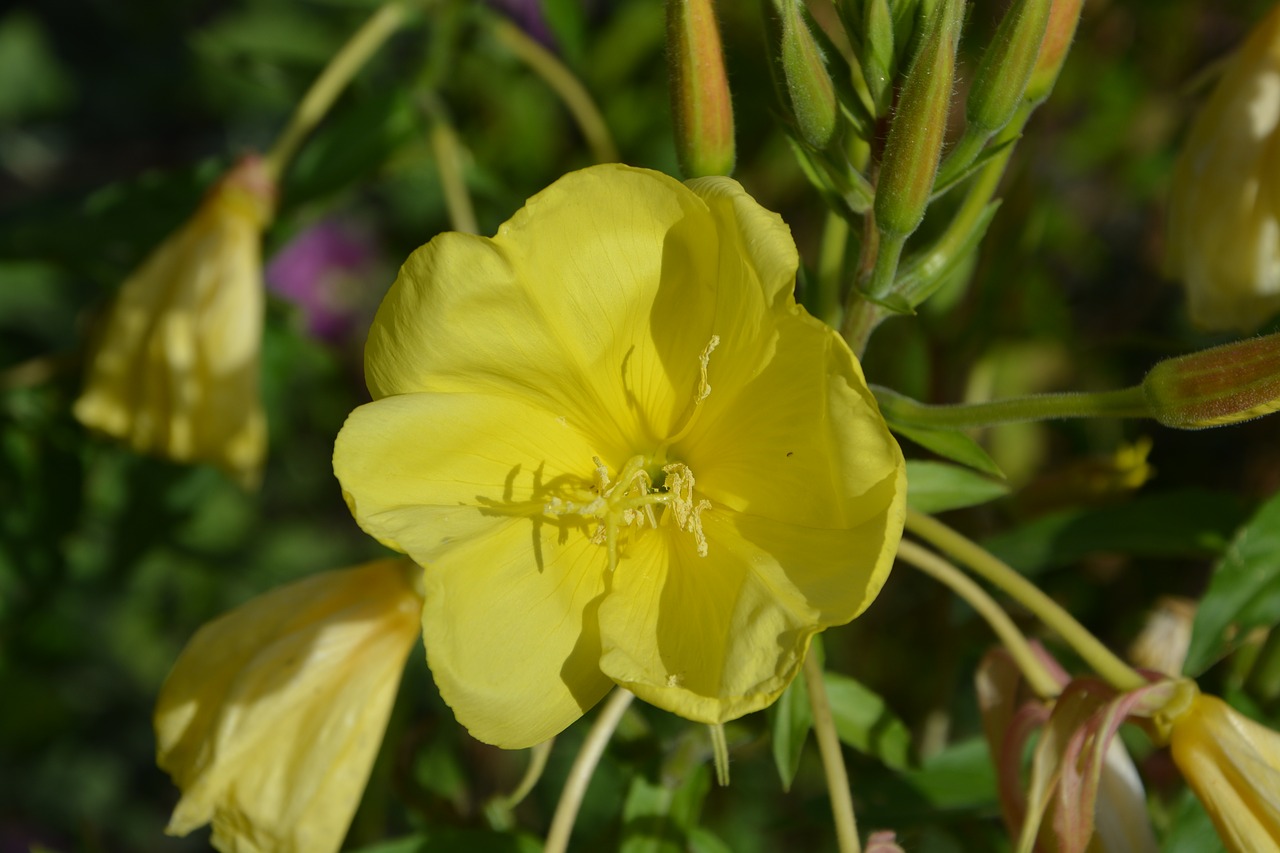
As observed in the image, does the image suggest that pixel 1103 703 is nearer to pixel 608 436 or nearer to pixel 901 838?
pixel 901 838

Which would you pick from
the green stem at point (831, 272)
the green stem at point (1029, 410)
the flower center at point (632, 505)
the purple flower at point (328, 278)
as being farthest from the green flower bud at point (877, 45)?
the purple flower at point (328, 278)

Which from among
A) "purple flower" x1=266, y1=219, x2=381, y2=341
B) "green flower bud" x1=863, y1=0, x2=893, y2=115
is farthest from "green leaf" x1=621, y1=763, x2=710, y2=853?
"purple flower" x1=266, y1=219, x2=381, y2=341

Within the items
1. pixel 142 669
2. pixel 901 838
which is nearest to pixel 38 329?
pixel 142 669

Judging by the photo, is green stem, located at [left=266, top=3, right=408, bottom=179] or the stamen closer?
the stamen

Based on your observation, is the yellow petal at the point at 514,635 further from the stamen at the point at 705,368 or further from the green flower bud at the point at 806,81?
the green flower bud at the point at 806,81

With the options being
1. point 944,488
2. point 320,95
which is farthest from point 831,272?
point 320,95

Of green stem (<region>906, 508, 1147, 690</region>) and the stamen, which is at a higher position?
the stamen

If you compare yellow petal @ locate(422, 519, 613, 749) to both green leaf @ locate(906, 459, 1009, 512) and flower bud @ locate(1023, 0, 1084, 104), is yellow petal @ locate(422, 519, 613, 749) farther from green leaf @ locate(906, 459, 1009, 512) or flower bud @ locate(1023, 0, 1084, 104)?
flower bud @ locate(1023, 0, 1084, 104)
